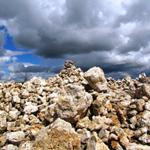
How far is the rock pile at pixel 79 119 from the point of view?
18466 millimetres

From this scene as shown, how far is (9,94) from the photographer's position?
1166 inches

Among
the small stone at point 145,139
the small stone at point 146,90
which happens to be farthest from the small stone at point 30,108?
the small stone at point 145,139

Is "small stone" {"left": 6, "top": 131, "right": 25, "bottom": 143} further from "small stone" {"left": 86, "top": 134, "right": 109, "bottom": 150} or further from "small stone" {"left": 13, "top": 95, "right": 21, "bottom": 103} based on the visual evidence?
"small stone" {"left": 13, "top": 95, "right": 21, "bottom": 103}

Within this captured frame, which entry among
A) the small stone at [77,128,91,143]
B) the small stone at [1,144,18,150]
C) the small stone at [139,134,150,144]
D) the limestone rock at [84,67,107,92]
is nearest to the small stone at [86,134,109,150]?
the small stone at [77,128,91,143]

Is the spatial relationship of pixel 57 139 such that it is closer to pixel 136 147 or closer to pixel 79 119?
pixel 136 147

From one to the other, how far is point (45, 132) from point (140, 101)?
6.82 metres

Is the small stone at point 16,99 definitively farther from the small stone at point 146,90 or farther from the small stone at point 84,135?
the small stone at point 84,135

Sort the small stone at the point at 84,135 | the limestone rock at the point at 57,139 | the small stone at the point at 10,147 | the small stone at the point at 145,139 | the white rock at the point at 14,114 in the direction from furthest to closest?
the white rock at the point at 14,114, the small stone at the point at 145,139, the small stone at the point at 10,147, the small stone at the point at 84,135, the limestone rock at the point at 57,139

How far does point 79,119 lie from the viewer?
72.7 ft

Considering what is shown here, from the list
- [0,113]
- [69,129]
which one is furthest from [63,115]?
[0,113]

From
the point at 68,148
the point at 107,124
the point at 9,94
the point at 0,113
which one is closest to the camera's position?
the point at 68,148

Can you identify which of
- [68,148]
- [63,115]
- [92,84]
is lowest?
[68,148]

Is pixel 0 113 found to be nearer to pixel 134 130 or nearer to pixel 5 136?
pixel 5 136

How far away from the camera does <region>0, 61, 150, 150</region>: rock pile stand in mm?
18466
